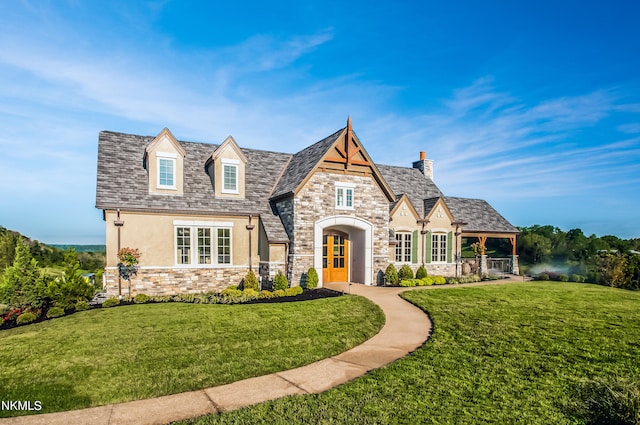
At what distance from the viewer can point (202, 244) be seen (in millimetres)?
18641

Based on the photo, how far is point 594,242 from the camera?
30188mm

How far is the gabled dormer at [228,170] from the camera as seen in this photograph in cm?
1991

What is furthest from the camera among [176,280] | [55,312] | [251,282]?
[251,282]

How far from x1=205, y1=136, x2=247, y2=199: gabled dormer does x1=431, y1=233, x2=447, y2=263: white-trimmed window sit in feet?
41.1

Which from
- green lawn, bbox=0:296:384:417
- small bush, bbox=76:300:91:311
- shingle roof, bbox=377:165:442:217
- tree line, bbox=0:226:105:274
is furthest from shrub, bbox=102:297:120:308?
shingle roof, bbox=377:165:442:217

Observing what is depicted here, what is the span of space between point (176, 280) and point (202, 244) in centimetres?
199

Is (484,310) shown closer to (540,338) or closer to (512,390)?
(540,338)

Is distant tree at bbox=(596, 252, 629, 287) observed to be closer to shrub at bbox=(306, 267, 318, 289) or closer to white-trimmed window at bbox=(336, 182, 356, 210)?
white-trimmed window at bbox=(336, 182, 356, 210)

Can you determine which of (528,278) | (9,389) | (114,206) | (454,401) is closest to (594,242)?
(528,278)

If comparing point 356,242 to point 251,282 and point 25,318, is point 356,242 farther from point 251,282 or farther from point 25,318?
point 25,318

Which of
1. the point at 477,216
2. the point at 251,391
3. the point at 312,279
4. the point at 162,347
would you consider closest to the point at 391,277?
the point at 312,279

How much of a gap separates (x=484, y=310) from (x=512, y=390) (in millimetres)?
6474

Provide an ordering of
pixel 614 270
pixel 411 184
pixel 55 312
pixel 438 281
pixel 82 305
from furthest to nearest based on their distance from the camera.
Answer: pixel 411 184, pixel 614 270, pixel 438 281, pixel 82 305, pixel 55 312

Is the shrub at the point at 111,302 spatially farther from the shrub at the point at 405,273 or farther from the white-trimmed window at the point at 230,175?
the shrub at the point at 405,273
